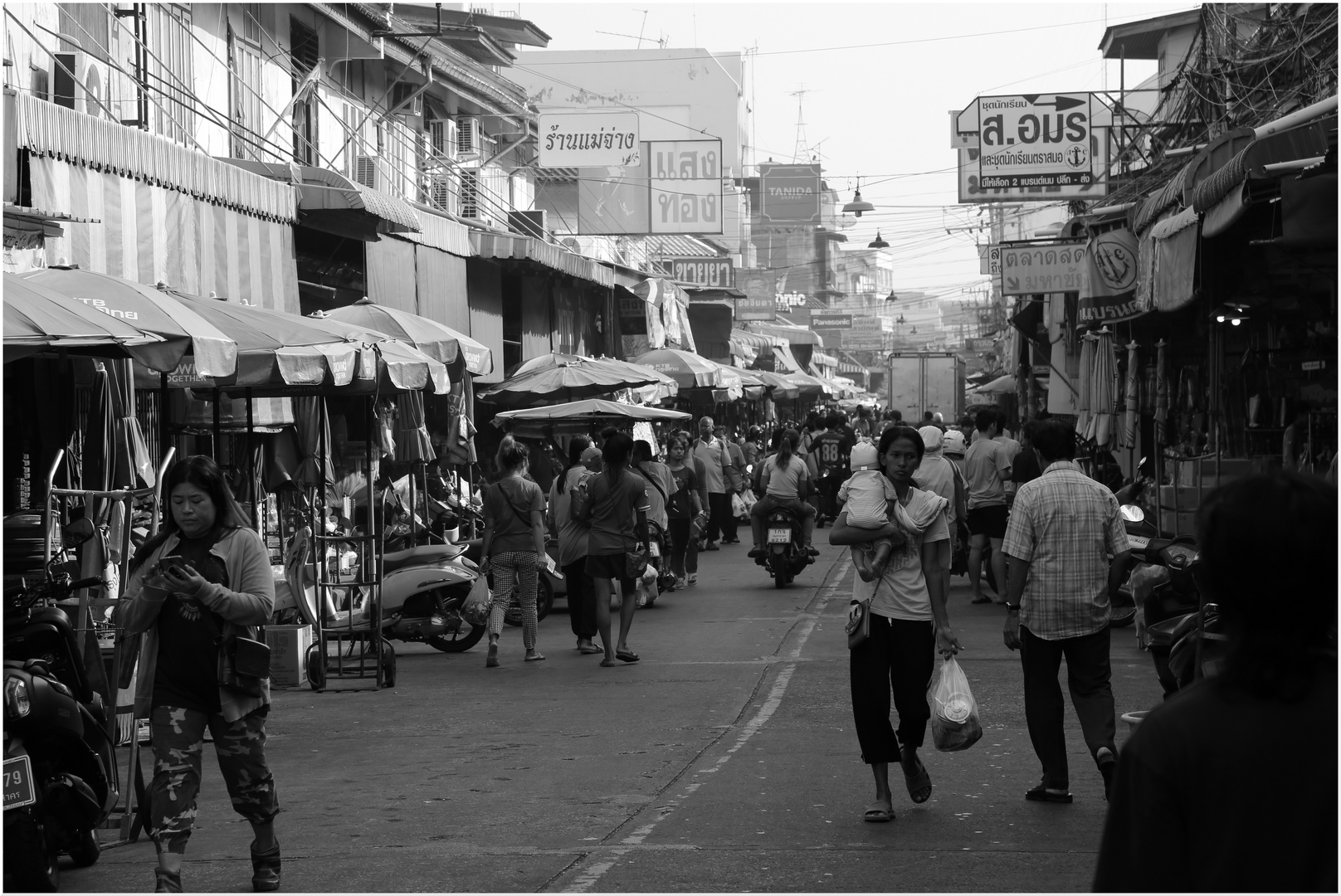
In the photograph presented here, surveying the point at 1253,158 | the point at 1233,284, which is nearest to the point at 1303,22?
the point at 1233,284

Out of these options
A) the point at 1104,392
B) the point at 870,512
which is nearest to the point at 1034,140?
the point at 1104,392

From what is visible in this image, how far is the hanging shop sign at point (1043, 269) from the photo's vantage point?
733 inches

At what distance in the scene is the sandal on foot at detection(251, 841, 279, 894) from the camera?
5.80m

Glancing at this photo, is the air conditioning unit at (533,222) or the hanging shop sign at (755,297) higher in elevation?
the hanging shop sign at (755,297)

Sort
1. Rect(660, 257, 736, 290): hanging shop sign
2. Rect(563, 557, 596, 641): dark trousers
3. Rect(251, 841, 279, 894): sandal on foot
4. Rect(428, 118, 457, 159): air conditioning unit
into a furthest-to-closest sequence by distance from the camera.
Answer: Rect(660, 257, 736, 290): hanging shop sign
Rect(428, 118, 457, 159): air conditioning unit
Rect(563, 557, 596, 641): dark trousers
Rect(251, 841, 279, 894): sandal on foot

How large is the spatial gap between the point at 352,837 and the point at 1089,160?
53.8 ft

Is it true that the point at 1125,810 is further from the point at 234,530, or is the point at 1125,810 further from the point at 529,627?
the point at 529,627

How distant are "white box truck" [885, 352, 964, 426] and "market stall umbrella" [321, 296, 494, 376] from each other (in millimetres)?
36070

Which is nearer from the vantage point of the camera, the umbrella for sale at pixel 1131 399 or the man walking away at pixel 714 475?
the umbrella for sale at pixel 1131 399

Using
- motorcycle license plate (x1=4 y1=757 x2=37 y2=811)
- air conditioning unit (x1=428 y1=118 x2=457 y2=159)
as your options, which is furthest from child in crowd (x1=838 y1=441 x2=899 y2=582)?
air conditioning unit (x1=428 y1=118 x2=457 y2=159)

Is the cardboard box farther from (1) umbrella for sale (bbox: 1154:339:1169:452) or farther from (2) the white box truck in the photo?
(2) the white box truck

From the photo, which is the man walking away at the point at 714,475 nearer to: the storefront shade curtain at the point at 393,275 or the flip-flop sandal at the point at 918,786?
the storefront shade curtain at the point at 393,275

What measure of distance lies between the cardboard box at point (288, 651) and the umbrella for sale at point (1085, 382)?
1197 centimetres

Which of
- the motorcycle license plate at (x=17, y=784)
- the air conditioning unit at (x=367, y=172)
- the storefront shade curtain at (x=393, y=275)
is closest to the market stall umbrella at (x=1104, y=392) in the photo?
the storefront shade curtain at (x=393, y=275)
